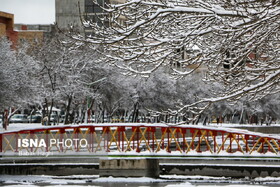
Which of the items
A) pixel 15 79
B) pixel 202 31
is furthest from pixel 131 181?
pixel 15 79

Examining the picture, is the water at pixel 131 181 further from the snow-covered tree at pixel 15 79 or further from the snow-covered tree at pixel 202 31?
the snow-covered tree at pixel 15 79

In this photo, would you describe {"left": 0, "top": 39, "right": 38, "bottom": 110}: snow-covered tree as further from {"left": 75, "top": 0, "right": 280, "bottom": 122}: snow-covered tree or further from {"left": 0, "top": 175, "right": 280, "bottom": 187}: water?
{"left": 75, "top": 0, "right": 280, "bottom": 122}: snow-covered tree

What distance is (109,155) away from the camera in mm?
31984

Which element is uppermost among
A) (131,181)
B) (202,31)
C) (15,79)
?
(202,31)

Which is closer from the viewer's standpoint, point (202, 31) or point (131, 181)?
point (202, 31)

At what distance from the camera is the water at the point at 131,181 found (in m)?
30.3

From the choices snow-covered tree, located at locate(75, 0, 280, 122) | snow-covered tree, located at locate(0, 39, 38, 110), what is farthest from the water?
snow-covered tree, located at locate(0, 39, 38, 110)

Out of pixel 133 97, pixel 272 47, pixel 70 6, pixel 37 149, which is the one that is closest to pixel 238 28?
pixel 272 47

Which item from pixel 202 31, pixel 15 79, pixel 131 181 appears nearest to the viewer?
pixel 202 31

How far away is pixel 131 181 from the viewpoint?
100ft

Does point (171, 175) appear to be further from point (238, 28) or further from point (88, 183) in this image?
point (238, 28)

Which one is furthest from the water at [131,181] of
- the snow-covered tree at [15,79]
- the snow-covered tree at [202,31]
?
the snow-covered tree at [15,79]

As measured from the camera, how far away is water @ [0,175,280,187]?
1194 inches

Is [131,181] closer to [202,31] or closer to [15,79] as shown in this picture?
[202,31]
